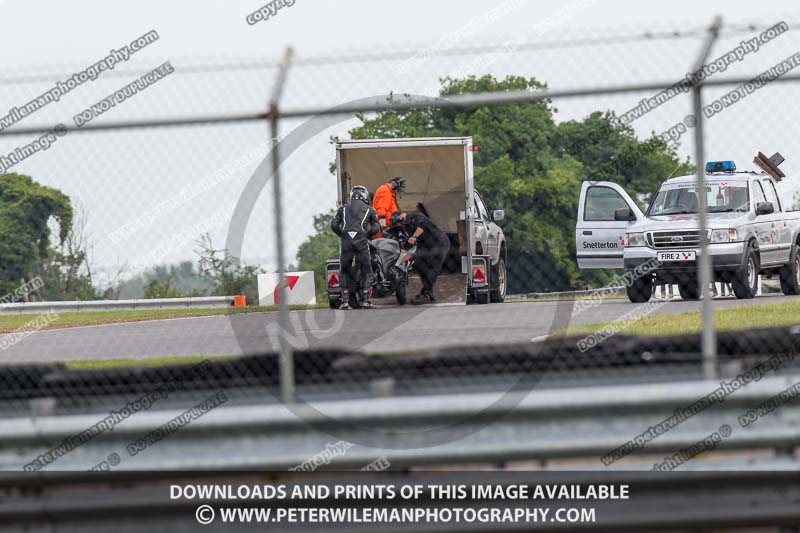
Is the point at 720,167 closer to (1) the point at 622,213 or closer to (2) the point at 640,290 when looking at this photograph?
(1) the point at 622,213

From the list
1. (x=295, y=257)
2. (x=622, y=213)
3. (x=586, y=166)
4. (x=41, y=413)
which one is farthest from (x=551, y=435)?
(x=622, y=213)

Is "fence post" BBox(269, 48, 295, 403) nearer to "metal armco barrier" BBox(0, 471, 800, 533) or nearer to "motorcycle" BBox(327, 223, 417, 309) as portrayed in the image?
"metal armco barrier" BBox(0, 471, 800, 533)

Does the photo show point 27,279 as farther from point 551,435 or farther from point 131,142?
point 551,435

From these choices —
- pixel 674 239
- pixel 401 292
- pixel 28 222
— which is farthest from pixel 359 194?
pixel 28 222

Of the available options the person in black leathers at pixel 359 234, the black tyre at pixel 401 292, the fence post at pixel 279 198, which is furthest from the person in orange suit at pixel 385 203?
→ the fence post at pixel 279 198

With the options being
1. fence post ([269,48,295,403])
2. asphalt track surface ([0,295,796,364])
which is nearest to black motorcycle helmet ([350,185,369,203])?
asphalt track surface ([0,295,796,364])

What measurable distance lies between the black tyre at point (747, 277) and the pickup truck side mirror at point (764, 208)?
0.51 meters

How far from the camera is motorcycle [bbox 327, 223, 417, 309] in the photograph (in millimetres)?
16875

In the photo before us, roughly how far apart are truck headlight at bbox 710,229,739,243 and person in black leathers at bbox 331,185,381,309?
479 cm

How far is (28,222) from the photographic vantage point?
668 centimetres

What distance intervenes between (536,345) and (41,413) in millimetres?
2810

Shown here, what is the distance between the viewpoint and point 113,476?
17.5ft

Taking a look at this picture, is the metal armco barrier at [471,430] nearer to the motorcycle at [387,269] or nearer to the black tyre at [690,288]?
the motorcycle at [387,269]

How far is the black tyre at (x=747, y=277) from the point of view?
1633cm
